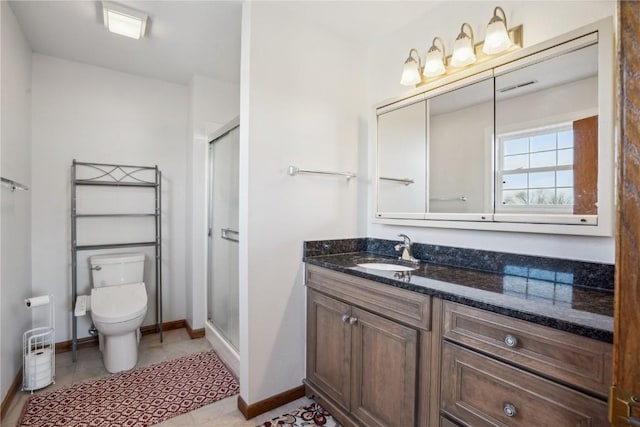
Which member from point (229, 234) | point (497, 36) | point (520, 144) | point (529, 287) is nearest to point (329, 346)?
point (529, 287)

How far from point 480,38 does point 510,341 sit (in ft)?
4.91

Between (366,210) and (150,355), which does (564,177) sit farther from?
(150,355)

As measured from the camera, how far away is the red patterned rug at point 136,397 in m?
1.74

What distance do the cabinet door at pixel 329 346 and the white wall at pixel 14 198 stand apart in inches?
69.1

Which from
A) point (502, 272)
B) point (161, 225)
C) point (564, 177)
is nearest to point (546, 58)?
point (564, 177)

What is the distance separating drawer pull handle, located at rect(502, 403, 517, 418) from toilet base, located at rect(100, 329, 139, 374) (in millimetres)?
2367

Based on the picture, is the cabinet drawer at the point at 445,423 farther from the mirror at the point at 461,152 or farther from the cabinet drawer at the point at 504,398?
the mirror at the point at 461,152

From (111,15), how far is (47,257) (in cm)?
192

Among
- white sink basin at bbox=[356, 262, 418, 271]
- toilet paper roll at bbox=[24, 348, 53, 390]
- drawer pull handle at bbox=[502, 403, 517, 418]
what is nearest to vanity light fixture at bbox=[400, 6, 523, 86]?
white sink basin at bbox=[356, 262, 418, 271]

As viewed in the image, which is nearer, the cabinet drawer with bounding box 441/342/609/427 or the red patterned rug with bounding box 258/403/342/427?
the cabinet drawer with bounding box 441/342/609/427

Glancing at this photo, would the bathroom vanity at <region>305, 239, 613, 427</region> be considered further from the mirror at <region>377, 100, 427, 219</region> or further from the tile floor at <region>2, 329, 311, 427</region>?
the tile floor at <region>2, 329, 311, 427</region>

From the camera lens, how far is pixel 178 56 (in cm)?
249

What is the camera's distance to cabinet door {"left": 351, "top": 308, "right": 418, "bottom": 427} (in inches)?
50.3

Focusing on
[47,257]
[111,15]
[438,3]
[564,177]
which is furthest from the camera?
[47,257]
